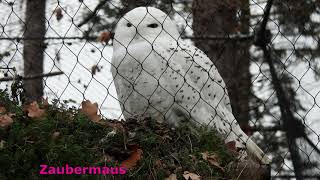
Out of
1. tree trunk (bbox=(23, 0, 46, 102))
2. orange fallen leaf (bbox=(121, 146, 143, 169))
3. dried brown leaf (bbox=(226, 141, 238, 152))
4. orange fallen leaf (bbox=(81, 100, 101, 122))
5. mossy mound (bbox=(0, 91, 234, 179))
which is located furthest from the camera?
tree trunk (bbox=(23, 0, 46, 102))

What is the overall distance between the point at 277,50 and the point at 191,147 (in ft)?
4.94

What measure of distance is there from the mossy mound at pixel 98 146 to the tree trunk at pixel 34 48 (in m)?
1.20

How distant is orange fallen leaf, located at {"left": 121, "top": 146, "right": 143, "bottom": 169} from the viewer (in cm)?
202

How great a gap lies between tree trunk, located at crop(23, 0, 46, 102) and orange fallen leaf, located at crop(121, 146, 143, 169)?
4.58 ft

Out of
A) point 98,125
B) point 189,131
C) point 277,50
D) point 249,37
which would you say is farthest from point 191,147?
Answer: point 277,50

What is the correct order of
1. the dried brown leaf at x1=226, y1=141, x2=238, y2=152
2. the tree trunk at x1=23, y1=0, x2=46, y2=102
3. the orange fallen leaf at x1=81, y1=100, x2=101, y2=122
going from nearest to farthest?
the orange fallen leaf at x1=81, y1=100, x2=101, y2=122 → the dried brown leaf at x1=226, y1=141, x2=238, y2=152 → the tree trunk at x1=23, y1=0, x2=46, y2=102

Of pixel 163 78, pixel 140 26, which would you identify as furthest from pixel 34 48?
pixel 163 78

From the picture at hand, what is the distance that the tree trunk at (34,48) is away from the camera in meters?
3.42

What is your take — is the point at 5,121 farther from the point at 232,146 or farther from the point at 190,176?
the point at 232,146

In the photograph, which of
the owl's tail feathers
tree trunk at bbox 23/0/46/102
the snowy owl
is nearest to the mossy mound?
the owl's tail feathers

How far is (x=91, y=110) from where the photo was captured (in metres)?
2.17

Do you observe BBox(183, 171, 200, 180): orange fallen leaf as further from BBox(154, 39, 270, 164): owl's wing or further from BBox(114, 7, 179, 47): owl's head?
BBox(114, 7, 179, 47): owl's head

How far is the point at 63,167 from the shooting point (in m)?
1.88

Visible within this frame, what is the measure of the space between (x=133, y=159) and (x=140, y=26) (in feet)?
2.95
